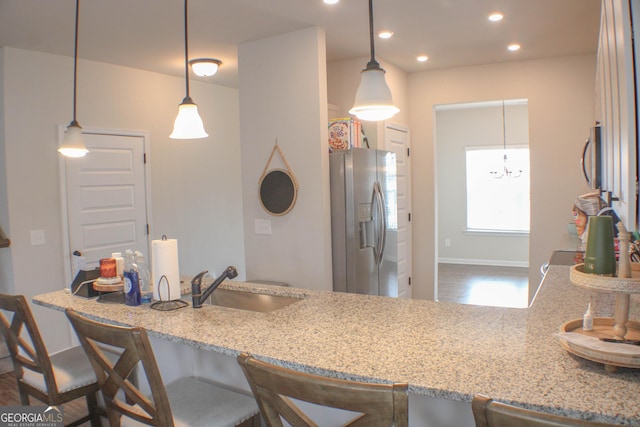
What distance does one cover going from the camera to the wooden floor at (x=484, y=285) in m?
5.77

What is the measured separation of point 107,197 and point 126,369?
11.0 ft

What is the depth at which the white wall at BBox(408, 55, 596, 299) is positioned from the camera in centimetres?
470

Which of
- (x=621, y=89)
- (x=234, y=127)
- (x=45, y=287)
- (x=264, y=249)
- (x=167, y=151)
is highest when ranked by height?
(x=234, y=127)

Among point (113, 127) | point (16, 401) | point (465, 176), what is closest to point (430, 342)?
point (16, 401)

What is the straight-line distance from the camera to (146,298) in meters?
2.25

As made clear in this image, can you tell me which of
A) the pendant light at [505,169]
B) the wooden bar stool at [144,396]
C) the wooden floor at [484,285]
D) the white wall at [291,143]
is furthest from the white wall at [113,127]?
the pendant light at [505,169]

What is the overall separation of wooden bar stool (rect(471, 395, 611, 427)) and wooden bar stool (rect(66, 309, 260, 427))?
995mm

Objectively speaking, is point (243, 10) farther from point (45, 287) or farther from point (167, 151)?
point (45, 287)

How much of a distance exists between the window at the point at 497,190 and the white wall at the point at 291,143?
525 centimetres

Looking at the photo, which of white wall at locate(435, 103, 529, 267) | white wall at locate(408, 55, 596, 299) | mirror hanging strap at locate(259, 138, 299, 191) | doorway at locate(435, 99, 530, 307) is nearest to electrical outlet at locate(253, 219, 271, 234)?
mirror hanging strap at locate(259, 138, 299, 191)

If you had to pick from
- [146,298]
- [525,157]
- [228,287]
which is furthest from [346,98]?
[525,157]

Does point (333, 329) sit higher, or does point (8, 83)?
point (8, 83)

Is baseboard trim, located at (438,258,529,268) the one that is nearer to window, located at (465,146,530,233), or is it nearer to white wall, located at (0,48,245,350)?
window, located at (465,146,530,233)

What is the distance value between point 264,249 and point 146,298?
1836mm
